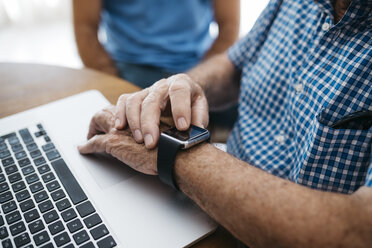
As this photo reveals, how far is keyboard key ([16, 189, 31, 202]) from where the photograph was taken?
1.73 ft

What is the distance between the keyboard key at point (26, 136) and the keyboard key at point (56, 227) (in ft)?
0.84

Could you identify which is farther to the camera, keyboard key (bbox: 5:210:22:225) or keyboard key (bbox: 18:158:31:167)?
keyboard key (bbox: 18:158:31:167)

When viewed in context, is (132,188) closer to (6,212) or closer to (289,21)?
(6,212)

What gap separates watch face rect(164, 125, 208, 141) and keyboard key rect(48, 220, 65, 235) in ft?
0.79

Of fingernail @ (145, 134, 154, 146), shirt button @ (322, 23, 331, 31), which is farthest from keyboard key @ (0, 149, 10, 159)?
shirt button @ (322, 23, 331, 31)

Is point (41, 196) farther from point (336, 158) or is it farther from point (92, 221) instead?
point (336, 158)

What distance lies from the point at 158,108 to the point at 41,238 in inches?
12.5

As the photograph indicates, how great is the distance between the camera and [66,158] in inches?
24.5

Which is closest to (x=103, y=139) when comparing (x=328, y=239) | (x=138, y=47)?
(x=328, y=239)

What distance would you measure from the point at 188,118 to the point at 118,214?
0.75 feet

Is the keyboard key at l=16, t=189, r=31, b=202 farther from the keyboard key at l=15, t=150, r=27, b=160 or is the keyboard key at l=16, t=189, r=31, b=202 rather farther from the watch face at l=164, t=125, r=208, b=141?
the watch face at l=164, t=125, r=208, b=141

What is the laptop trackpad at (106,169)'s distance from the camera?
0.57m

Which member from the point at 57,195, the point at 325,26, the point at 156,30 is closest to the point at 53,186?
the point at 57,195

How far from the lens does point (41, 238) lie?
0.46 m
